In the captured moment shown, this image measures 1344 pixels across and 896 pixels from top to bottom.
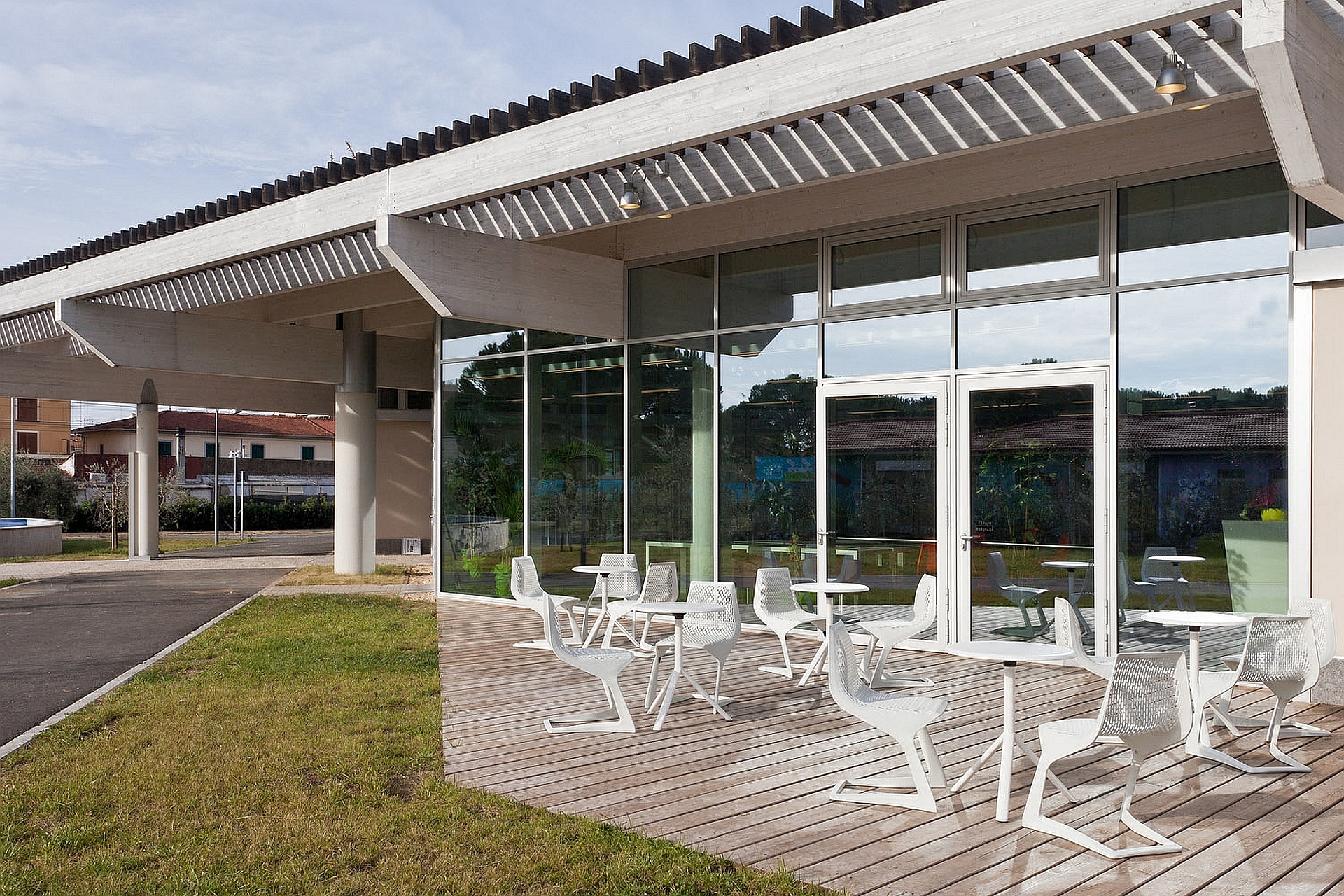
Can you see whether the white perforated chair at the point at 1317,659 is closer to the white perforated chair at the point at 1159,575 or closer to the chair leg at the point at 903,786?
the white perforated chair at the point at 1159,575

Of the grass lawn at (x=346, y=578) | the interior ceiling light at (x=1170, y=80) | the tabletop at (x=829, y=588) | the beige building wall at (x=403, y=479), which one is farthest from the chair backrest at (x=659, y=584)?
the beige building wall at (x=403, y=479)

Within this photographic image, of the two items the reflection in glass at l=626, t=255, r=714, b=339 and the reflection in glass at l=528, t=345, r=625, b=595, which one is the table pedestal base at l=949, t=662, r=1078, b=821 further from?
the reflection in glass at l=528, t=345, r=625, b=595

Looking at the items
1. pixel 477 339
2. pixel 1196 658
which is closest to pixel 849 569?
pixel 1196 658

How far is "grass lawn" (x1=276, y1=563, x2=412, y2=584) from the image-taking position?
14.9 m

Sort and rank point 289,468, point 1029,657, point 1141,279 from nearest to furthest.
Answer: point 1029,657 < point 1141,279 < point 289,468

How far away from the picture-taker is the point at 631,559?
29.9ft

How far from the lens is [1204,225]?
746 centimetres

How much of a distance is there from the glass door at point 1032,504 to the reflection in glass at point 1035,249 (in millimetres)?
753

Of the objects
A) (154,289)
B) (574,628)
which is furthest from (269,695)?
(154,289)

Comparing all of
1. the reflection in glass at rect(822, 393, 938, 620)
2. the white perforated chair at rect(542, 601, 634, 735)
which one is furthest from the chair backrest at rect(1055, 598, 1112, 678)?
the reflection in glass at rect(822, 393, 938, 620)

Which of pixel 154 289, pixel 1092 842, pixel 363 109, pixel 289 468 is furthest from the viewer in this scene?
pixel 289 468

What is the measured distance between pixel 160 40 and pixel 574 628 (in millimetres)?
9876

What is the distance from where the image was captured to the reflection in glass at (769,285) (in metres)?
Answer: 9.62

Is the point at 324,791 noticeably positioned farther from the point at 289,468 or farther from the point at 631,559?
the point at 289,468
